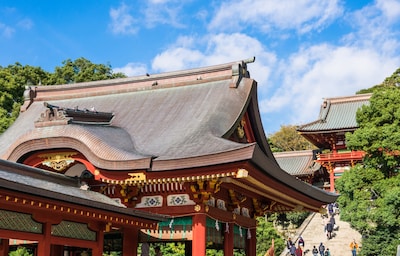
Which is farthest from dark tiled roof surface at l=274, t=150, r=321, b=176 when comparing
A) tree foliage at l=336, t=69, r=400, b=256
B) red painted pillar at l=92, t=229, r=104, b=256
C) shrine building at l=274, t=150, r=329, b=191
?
red painted pillar at l=92, t=229, r=104, b=256

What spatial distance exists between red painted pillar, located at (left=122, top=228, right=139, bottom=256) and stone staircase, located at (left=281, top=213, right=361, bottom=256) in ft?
53.9

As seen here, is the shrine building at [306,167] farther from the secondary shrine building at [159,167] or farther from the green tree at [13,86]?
the secondary shrine building at [159,167]

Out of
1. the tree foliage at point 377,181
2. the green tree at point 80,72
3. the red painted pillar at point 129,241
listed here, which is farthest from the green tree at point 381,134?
the green tree at point 80,72

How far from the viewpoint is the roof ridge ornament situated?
1562 cm

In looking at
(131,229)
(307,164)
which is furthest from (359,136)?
(307,164)

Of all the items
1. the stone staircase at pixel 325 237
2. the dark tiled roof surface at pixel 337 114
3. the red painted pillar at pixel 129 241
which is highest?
the dark tiled roof surface at pixel 337 114

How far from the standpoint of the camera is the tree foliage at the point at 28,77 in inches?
1315

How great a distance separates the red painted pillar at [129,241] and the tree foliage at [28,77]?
651 inches

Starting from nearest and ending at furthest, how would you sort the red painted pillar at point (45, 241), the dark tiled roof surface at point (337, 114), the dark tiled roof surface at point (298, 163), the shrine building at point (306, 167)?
the red painted pillar at point (45, 241) → the dark tiled roof surface at point (337, 114) → the shrine building at point (306, 167) → the dark tiled roof surface at point (298, 163)

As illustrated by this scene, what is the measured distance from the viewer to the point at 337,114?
154ft

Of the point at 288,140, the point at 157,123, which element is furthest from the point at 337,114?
the point at 157,123

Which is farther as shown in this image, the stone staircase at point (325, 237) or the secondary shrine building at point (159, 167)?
the stone staircase at point (325, 237)

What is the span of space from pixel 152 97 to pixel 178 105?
1.27m

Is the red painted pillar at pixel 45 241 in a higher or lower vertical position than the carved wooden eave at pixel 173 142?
lower
